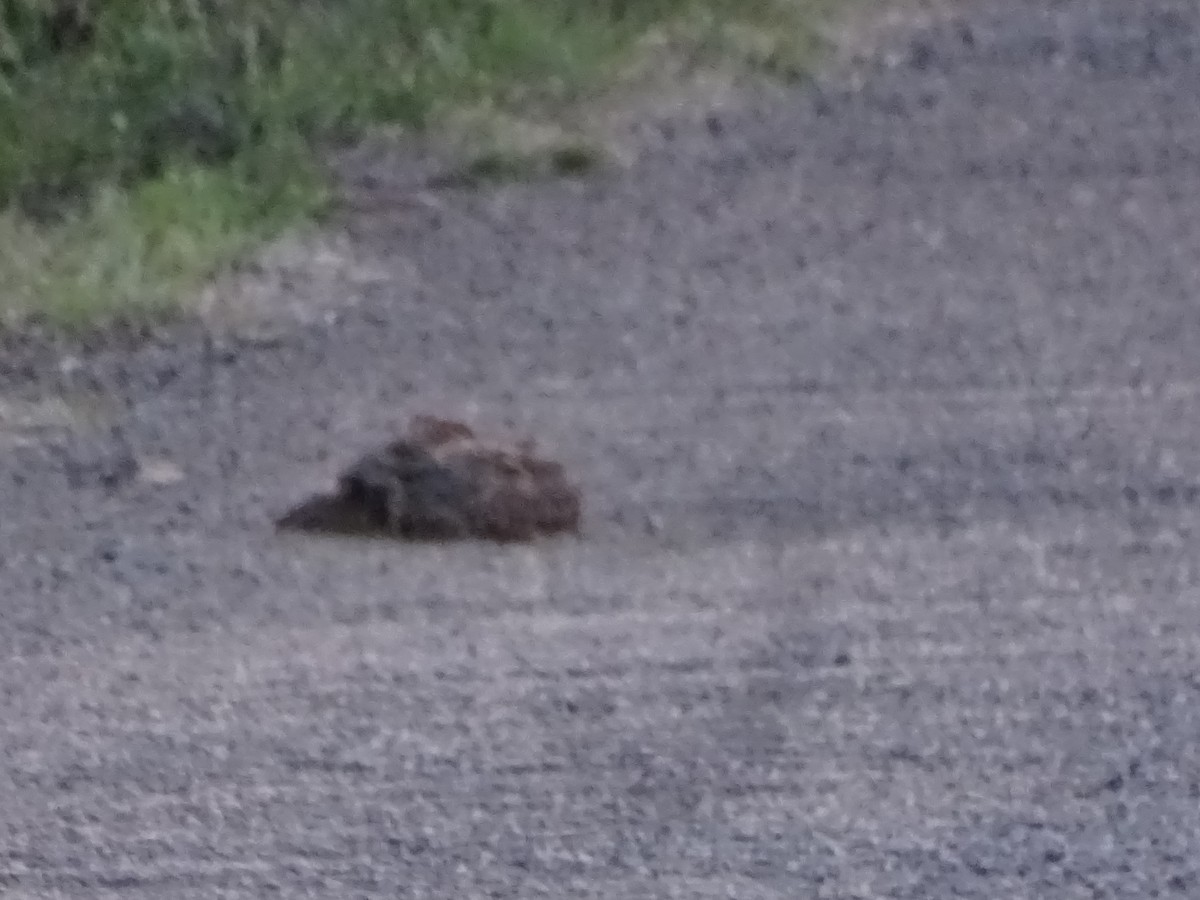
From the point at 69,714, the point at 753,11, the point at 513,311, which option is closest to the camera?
the point at 69,714

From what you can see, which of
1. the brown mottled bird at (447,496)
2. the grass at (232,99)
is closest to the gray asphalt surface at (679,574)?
the brown mottled bird at (447,496)

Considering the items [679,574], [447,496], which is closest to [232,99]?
[447,496]

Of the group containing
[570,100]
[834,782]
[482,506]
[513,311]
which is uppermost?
[570,100]

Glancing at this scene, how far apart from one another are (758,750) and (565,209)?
2826mm

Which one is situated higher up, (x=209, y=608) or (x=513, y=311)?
(x=513, y=311)

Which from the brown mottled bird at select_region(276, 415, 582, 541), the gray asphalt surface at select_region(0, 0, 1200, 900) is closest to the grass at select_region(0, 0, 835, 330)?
the gray asphalt surface at select_region(0, 0, 1200, 900)

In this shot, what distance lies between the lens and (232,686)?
3.44 m

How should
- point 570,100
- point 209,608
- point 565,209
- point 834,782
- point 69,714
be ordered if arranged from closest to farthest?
point 834,782
point 69,714
point 209,608
point 565,209
point 570,100

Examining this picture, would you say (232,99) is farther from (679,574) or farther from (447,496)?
(679,574)

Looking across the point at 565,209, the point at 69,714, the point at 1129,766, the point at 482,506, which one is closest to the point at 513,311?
the point at 565,209

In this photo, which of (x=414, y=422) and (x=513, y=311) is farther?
(x=513, y=311)

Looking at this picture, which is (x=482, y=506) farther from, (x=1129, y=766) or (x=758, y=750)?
(x=1129, y=766)

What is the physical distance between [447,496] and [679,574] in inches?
18.2

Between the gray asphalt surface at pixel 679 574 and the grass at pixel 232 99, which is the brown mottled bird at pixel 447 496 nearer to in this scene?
the gray asphalt surface at pixel 679 574
